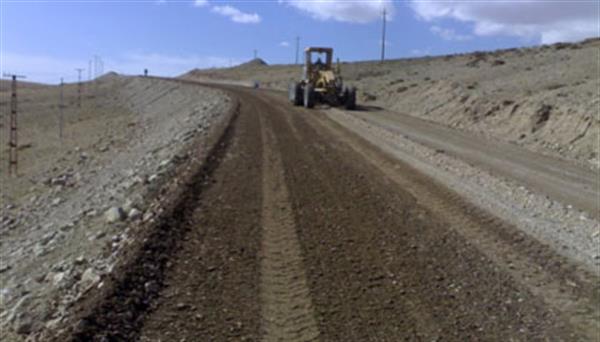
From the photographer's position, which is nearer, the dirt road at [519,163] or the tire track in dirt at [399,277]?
the tire track in dirt at [399,277]

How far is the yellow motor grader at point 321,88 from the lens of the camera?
3675cm

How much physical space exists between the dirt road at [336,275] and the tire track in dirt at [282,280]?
0.02 metres

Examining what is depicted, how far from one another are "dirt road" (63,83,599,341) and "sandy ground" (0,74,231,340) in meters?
0.85

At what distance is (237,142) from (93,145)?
1635cm

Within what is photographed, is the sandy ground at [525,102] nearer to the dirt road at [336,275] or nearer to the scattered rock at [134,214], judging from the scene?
the dirt road at [336,275]

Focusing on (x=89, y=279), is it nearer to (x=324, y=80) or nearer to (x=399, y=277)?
(x=399, y=277)

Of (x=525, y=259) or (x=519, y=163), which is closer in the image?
(x=525, y=259)

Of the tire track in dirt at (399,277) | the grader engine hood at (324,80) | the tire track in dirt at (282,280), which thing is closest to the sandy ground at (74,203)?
the tire track in dirt at (282,280)

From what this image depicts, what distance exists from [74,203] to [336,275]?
36.1 ft

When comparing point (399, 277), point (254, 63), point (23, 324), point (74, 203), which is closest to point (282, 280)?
point (399, 277)

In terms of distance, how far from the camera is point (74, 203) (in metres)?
17.7

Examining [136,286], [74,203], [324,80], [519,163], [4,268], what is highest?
[324,80]

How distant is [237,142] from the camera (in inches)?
768

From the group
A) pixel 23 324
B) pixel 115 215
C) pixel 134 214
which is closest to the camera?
pixel 23 324
